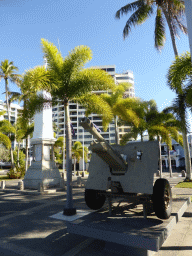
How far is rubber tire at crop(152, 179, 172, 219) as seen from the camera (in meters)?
4.55

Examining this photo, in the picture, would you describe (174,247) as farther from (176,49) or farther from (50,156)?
(176,49)

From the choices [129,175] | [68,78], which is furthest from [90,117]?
[129,175]

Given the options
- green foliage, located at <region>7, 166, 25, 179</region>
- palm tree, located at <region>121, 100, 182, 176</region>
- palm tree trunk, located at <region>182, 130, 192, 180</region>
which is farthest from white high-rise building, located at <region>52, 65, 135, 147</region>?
palm tree trunk, located at <region>182, 130, 192, 180</region>

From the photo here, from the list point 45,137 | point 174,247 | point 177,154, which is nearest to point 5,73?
point 45,137

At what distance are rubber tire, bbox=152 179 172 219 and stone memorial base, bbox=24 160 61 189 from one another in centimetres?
1182

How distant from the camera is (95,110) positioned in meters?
8.99

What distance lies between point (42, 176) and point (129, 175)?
37.8 ft

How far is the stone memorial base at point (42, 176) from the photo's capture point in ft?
50.7

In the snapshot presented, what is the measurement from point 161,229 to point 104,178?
1891mm

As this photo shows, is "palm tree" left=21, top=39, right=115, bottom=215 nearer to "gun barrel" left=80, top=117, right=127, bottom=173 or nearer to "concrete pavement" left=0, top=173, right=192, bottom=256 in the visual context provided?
"concrete pavement" left=0, top=173, right=192, bottom=256

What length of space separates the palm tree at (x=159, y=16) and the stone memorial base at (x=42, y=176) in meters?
11.8

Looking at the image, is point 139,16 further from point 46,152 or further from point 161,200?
point 161,200

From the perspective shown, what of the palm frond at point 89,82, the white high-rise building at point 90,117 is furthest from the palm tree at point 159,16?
the white high-rise building at point 90,117

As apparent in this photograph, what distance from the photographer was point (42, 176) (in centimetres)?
1544
